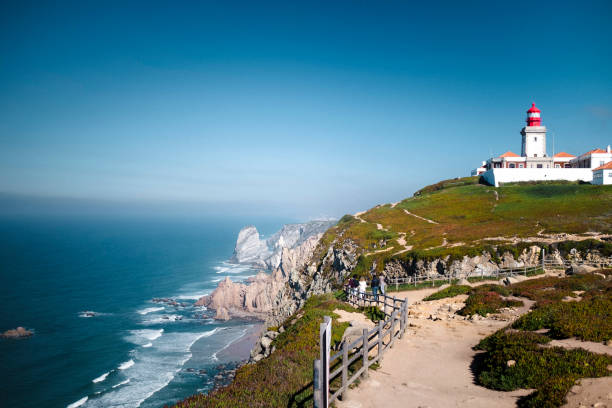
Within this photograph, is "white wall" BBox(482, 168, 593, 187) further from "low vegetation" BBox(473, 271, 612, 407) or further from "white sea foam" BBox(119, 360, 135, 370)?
"white sea foam" BBox(119, 360, 135, 370)

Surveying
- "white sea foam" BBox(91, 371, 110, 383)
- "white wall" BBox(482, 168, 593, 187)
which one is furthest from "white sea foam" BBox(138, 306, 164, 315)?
"white wall" BBox(482, 168, 593, 187)

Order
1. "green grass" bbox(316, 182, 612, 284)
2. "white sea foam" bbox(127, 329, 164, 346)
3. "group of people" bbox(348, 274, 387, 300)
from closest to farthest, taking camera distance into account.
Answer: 1. "group of people" bbox(348, 274, 387, 300)
2. "green grass" bbox(316, 182, 612, 284)
3. "white sea foam" bbox(127, 329, 164, 346)

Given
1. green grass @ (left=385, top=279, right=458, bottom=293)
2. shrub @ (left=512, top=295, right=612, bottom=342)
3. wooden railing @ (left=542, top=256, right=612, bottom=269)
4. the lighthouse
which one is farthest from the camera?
the lighthouse

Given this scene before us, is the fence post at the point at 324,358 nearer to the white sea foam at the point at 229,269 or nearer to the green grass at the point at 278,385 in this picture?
the green grass at the point at 278,385

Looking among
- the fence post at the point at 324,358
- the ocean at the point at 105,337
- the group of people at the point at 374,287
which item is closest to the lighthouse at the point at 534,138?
the group of people at the point at 374,287

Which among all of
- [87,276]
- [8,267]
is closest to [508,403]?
[87,276]

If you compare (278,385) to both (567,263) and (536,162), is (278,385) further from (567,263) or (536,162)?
(536,162)
